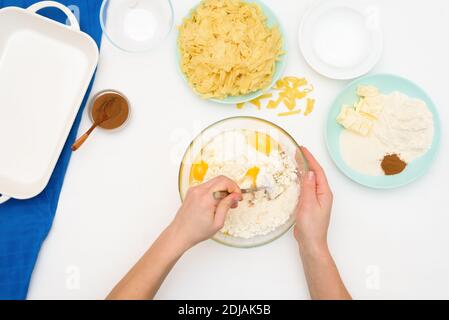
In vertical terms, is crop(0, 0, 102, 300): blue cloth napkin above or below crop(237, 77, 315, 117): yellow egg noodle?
below

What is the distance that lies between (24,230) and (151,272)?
1.53ft

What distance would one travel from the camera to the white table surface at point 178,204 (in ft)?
3.98

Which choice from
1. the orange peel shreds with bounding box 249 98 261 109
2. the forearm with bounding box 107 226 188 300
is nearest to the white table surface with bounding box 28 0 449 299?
the orange peel shreds with bounding box 249 98 261 109

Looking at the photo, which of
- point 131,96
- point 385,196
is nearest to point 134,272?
point 131,96

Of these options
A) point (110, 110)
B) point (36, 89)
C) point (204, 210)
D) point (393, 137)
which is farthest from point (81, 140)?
point (393, 137)

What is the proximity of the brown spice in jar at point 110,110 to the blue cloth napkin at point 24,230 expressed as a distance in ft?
0.22

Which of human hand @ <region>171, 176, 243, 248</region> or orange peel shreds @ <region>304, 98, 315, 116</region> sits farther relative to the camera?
orange peel shreds @ <region>304, 98, 315, 116</region>

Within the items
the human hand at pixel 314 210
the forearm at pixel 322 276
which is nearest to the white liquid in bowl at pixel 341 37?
the human hand at pixel 314 210

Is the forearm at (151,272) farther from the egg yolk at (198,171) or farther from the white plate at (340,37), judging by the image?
the white plate at (340,37)

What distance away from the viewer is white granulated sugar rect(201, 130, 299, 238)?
1137 millimetres

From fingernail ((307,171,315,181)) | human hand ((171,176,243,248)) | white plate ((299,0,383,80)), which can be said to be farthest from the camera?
white plate ((299,0,383,80))

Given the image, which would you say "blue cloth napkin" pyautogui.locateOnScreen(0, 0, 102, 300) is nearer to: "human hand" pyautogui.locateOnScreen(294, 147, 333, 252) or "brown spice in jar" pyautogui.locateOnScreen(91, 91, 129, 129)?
"brown spice in jar" pyautogui.locateOnScreen(91, 91, 129, 129)

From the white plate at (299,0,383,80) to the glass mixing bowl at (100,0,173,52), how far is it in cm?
45

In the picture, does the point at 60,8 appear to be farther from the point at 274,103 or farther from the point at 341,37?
the point at 341,37
